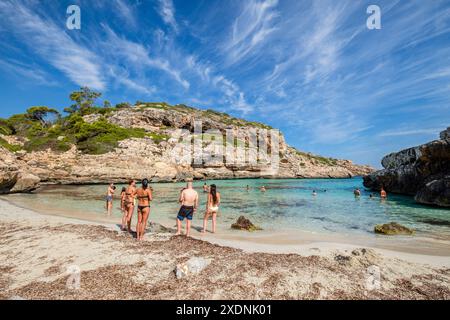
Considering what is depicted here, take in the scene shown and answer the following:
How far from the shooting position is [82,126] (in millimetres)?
46500

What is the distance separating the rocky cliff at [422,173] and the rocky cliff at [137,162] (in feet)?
110

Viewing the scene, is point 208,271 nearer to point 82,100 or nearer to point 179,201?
point 179,201

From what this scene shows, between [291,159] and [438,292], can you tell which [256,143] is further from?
[438,292]

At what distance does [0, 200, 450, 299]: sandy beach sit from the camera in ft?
12.8

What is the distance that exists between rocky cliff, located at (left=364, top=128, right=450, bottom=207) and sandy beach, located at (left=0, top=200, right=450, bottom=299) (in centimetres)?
1676

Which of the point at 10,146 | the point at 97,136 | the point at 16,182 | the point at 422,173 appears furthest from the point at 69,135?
the point at 422,173

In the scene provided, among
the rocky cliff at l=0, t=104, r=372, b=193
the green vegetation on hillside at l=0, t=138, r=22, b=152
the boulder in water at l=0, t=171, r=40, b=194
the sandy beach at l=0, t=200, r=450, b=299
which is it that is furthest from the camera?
the green vegetation on hillside at l=0, t=138, r=22, b=152

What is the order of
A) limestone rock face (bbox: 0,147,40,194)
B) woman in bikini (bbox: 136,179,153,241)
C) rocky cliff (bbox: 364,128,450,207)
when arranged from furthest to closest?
limestone rock face (bbox: 0,147,40,194), rocky cliff (bbox: 364,128,450,207), woman in bikini (bbox: 136,179,153,241)

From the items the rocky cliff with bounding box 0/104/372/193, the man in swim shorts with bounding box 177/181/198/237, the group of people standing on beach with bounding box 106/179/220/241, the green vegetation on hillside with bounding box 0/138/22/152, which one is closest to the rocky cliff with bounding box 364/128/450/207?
the group of people standing on beach with bounding box 106/179/220/241

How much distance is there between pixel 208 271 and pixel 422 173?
2812 centimetres

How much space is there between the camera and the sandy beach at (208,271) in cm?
389

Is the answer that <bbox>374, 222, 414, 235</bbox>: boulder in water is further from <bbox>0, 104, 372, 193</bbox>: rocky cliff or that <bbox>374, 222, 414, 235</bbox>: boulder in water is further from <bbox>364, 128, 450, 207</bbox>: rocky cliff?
<bbox>0, 104, 372, 193</bbox>: rocky cliff

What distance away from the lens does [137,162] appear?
135ft
